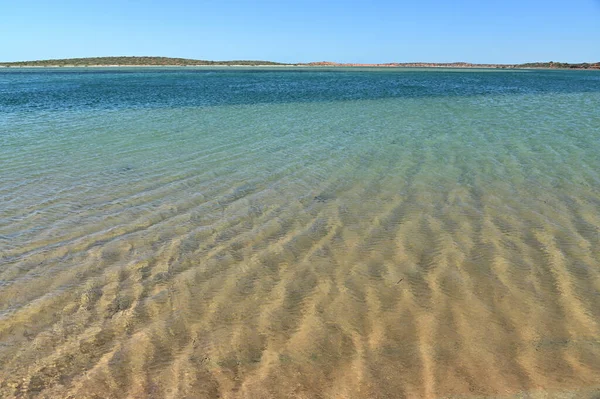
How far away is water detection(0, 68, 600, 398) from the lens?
3088mm

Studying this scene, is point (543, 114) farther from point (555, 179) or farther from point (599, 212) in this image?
point (599, 212)

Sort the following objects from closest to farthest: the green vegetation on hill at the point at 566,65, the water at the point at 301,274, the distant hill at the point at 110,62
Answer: the water at the point at 301,274 < the green vegetation on hill at the point at 566,65 < the distant hill at the point at 110,62

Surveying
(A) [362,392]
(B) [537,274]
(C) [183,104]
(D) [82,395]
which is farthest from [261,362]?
(C) [183,104]

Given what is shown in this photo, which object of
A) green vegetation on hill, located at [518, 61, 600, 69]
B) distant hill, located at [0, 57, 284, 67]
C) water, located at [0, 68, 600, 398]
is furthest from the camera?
distant hill, located at [0, 57, 284, 67]

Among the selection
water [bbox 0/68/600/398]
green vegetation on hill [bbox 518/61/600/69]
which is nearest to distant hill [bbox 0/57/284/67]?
green vegetation on hill [bbox 518/61/600/69]

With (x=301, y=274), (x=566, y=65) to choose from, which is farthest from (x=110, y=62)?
(x=301, y=274)

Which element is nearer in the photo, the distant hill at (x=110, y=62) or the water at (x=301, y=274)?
the water at (x=301, y=274)

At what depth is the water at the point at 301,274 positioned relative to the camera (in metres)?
3.09

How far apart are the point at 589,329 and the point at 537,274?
0.91 m

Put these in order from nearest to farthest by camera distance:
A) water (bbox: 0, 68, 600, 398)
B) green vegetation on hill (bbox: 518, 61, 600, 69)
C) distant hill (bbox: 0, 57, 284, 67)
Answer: water (bbox: 0, 68, 600, 398)
green vegetation on hill (bbox: 518, 61, 600, 69)
distant hill (bbox: 0, 57, 284, 67)

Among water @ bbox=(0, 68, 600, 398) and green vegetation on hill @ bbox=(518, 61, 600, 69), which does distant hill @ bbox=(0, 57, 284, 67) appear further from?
water @ bbox=(0, 68, 600, 398)

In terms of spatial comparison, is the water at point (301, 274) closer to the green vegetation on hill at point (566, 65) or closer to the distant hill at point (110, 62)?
the green vegetation on hill at point (566, 65)

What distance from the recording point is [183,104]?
21484 mm

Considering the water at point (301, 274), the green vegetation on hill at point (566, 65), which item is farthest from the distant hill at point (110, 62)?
the water at point (301, 274)
